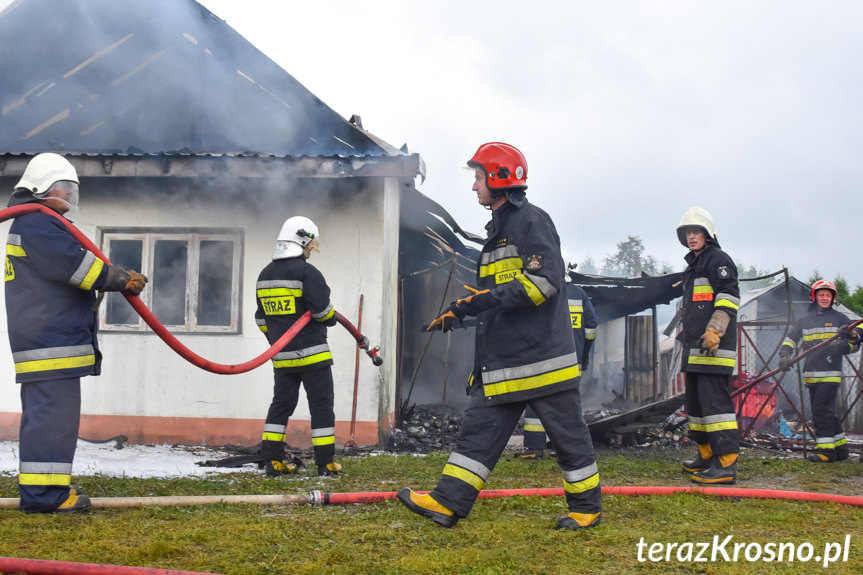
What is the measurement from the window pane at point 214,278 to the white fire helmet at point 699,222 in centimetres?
435

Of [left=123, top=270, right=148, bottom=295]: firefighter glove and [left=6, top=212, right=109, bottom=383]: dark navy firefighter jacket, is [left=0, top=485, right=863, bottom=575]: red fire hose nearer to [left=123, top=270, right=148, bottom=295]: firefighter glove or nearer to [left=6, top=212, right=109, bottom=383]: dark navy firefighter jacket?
[left=6, top=212, right=109, bottom=383]: dark navy firefighter jacket

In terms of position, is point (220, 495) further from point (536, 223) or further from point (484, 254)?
point (536, 223)

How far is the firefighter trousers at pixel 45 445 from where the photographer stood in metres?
3.57

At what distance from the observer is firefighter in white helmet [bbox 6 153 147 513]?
11.8ft

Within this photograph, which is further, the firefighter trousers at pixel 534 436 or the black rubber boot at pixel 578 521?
the firefighter trousers at pixel 534 436

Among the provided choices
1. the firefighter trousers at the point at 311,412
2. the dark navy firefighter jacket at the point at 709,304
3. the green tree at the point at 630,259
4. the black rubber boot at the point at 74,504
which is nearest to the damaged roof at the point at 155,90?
the firefighter trousers at the point at 311,412

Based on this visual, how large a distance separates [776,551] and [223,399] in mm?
5258

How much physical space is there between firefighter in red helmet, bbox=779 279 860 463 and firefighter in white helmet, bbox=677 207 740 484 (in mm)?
2047

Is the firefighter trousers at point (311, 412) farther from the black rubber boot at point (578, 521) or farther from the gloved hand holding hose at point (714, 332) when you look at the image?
the gloved hand holding hose at point (714, 332)

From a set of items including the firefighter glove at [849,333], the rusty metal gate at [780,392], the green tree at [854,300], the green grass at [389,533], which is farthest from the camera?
the green tree at [854,300]

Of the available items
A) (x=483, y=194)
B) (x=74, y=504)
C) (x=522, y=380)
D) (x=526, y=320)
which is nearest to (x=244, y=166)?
(x=483, y=194)

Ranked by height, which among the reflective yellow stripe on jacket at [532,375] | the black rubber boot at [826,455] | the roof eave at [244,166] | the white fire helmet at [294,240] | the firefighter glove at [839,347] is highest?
the roof eave at [244,166]

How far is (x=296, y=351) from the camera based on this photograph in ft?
16.9

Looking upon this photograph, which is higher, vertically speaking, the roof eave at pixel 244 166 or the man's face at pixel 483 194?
the roof eave at pixel 244 166
